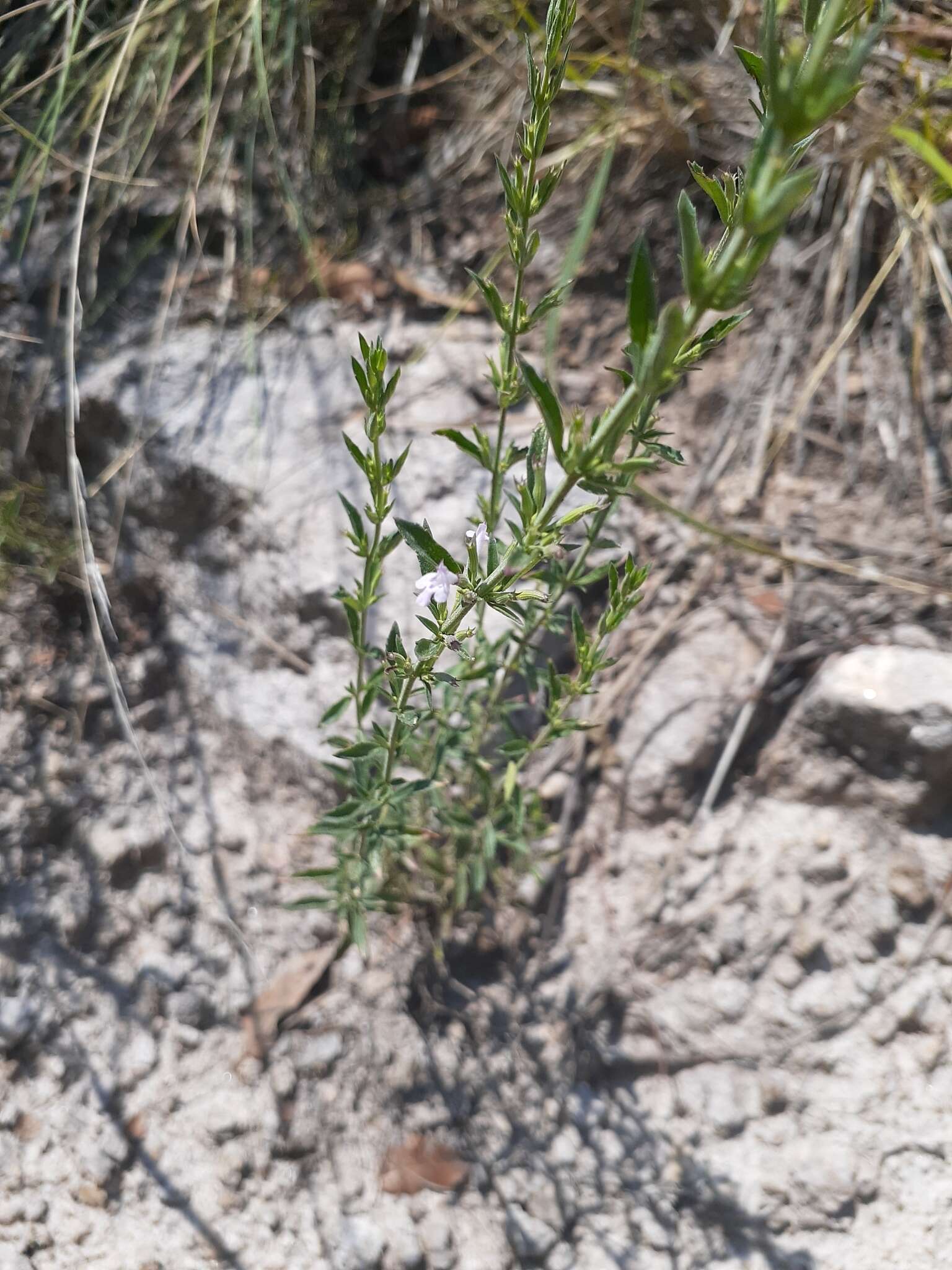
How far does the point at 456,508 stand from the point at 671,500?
0.67m

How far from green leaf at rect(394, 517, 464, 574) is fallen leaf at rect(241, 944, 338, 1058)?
1.31m

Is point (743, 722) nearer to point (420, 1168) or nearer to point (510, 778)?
point (510, 778)

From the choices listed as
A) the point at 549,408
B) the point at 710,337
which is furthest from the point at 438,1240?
the point at 710,337

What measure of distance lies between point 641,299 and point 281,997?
6.11 ft

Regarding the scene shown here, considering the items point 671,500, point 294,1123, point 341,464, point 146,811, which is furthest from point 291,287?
point 294,1123

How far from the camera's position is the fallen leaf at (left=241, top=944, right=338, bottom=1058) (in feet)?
6.67

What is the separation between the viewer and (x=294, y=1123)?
192 centimetres

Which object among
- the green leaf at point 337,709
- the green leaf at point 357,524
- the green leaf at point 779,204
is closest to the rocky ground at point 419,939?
the green leaf at point 337,709

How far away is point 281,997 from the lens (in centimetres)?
209

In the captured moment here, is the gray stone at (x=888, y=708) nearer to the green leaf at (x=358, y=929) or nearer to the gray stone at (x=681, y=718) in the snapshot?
the gray stone at (x=681, y=718)

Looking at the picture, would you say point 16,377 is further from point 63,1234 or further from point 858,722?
point 858,722

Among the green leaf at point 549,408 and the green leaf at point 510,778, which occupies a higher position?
the green leaf at point 549,408

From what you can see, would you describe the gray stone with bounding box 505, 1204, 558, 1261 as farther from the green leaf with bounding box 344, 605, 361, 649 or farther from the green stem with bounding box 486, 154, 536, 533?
the green stem with bounding box 486, 154, 536, 533

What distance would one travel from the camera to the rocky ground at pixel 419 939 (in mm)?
1861
